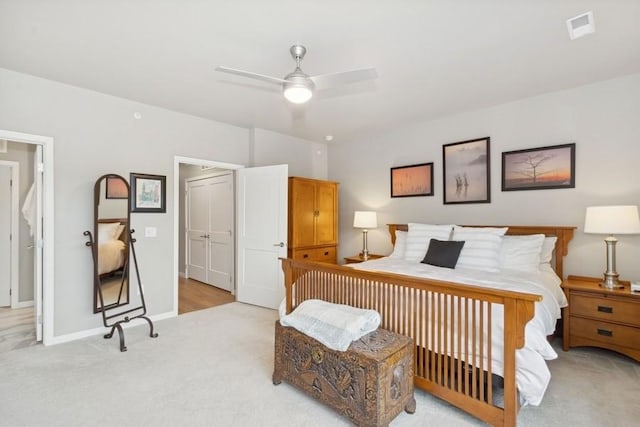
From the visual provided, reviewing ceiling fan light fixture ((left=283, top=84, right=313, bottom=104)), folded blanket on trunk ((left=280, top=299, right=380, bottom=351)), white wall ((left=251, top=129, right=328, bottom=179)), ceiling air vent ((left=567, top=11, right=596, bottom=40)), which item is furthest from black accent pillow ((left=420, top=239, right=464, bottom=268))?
white wall ((left=251, top=129, right=328, bottom=179))

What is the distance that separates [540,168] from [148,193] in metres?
4.49

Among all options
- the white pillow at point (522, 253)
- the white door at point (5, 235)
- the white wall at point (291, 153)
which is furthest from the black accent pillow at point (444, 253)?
the white door at point (5, 235)

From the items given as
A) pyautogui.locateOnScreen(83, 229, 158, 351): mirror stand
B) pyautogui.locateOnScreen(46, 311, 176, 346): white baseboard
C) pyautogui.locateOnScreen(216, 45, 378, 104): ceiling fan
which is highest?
pyautogui.locateOnScreen(216, 45, 378, 104): ceiling fan

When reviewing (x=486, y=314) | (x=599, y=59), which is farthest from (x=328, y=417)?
(x=599, y=59)

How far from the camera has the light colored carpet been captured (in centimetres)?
198

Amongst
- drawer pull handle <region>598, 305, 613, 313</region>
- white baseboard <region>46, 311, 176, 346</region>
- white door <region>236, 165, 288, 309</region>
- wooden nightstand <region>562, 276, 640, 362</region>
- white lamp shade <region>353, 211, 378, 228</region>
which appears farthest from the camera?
white lamp shade <region>353, 211, 378, 228</region>

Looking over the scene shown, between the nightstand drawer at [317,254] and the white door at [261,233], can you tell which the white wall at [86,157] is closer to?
the white door at [261,233]

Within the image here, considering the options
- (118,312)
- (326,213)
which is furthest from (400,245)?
(118,312)

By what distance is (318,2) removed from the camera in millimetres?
1928

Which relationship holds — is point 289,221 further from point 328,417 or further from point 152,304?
point 328,417

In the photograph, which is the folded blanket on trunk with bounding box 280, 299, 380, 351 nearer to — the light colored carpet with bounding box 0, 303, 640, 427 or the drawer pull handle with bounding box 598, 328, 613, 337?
the light colored carpet with bounding box 0, 303, 640, 427

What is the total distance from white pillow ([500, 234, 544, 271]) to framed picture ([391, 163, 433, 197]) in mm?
1358

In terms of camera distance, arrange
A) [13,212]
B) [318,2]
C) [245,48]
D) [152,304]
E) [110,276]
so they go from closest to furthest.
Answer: [318,2], [245,48], [110,276], [152,304], [13,212]

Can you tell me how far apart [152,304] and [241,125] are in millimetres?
2630
